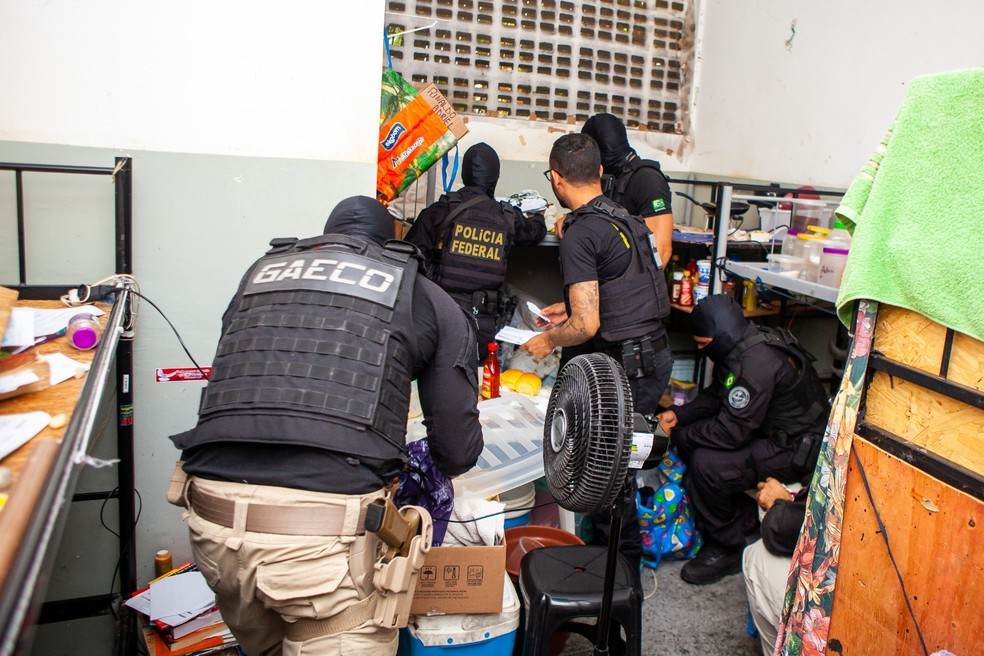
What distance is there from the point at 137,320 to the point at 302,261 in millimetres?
1152

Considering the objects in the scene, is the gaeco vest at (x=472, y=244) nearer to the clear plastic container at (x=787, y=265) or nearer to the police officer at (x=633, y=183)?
the police officer at (x=633, y=183)

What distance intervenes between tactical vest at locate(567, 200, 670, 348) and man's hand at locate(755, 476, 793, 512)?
884mm

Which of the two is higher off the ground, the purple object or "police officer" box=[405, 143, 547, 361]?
"police officer" box=[405, 143, 547, 361]

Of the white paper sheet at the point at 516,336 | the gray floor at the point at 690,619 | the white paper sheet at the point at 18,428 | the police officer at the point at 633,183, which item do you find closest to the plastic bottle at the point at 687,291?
the police officer at the point at 633,183

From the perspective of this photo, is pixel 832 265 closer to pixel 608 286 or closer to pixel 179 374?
pixel 608 286

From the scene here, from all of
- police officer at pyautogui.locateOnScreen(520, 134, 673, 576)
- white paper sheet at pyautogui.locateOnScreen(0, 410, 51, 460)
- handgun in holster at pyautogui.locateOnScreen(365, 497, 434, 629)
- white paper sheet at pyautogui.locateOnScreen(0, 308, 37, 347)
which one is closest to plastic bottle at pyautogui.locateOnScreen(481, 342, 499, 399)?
police officer at pyautogui.locateOnScreen(520, 134, 673, 576)

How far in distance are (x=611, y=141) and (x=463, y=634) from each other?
2922 millimetres

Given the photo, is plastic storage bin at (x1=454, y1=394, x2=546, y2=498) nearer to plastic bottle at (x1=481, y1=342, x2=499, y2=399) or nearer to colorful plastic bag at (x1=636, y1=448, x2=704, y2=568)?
plastic bottle at (x1=481, y1=342, x2=499, y2=399)

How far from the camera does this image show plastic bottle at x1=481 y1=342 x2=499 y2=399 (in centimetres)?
363

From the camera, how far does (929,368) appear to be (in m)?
1.73

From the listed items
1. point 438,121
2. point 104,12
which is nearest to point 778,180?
point 438,121

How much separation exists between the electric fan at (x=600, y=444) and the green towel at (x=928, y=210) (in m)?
0.64

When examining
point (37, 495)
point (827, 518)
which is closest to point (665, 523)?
point (827, 518)

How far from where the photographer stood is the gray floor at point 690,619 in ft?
9.82
